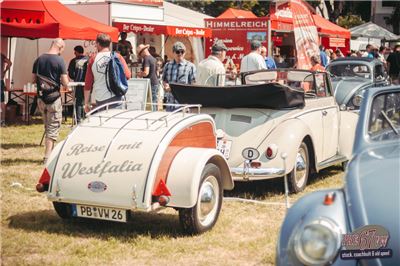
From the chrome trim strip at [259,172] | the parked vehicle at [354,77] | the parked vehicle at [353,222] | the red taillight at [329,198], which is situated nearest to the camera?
the parked vehicle at [353,222]

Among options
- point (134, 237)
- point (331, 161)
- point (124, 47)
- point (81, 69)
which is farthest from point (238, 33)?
point (134, 237)

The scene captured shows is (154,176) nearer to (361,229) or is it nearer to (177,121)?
(177,121)

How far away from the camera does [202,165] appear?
17.3ft

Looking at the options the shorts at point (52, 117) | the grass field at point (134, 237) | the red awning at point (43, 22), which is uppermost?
the red awning at point (43, 22)

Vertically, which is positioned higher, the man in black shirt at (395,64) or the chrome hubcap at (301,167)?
the man in black shirt at (395,64)

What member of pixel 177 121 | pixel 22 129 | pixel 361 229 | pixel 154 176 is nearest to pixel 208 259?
pixel 154 176

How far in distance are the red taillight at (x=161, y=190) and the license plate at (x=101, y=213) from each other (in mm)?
334

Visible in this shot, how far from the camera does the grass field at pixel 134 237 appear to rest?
486 centimetres

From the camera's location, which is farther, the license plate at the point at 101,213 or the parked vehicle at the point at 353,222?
the license plate at the point at 101,213

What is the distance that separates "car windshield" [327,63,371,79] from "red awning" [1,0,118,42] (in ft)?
17.9

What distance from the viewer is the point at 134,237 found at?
536 cm

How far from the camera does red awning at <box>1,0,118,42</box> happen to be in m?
12.5

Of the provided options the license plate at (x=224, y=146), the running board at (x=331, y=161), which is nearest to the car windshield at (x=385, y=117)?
the license plate at (x=224, y=146)

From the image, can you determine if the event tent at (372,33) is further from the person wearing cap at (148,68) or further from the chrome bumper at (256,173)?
the chrome bumper at (256,173)
